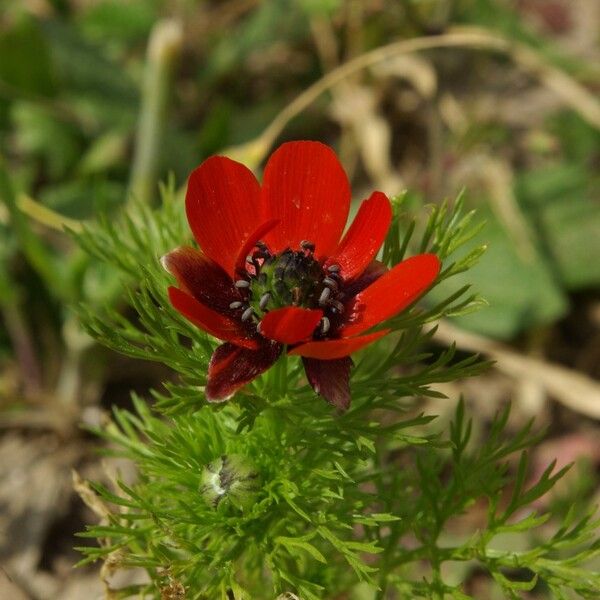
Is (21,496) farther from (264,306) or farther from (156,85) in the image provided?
(264,306)

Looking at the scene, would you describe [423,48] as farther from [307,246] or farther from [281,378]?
[281,378]

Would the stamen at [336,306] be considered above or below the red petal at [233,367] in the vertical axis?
above

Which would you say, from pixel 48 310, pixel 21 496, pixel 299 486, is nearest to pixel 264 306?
pixel 299 486

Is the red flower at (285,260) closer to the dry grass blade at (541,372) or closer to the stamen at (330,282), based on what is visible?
the stamen at (330,282)

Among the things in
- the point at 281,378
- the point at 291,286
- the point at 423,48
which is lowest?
the point at 281,378

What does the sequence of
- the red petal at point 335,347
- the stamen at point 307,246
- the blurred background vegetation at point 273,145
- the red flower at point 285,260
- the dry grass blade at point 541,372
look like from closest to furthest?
the red petal at point 335,347 < the red flower at point 285,260 < the stamen at point 307,246 < the blurred background vegetation at point 273,145 < the dry grass blade at point 541,372

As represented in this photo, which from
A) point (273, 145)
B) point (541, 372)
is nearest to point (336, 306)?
point (541, 372)

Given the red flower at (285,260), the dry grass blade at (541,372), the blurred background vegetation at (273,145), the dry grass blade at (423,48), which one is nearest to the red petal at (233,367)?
the red flower at (285,260)
